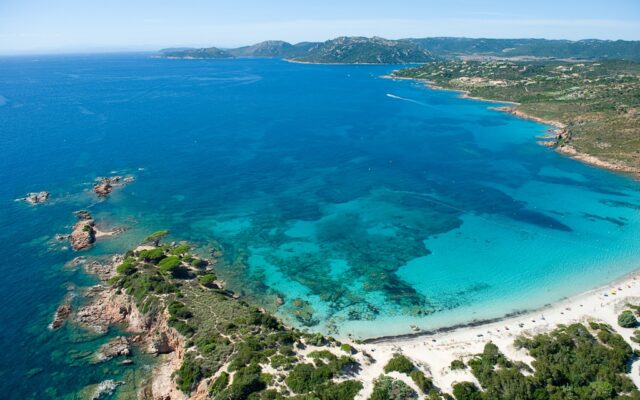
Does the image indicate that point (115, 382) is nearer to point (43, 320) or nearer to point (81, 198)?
point (43, 320)

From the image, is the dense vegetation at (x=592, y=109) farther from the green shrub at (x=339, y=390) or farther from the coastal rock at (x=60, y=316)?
the coastal rock at (x=60, y=316)

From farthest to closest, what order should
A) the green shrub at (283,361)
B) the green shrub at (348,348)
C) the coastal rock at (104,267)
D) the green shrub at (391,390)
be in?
the coastal rock at (104,267)
the green shrub at (348,348)
the green shrub at (283,361)
the green shrub at (391,390)

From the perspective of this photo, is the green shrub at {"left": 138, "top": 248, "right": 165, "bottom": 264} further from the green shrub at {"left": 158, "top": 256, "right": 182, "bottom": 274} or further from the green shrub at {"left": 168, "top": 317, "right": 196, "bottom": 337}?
the green shrub at {"left": 168, "top": 317, "right": 196, "bottom": 337}

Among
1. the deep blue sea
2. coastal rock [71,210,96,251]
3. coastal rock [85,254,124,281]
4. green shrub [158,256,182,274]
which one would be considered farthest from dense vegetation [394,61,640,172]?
coastal rock [71,210,96,251]

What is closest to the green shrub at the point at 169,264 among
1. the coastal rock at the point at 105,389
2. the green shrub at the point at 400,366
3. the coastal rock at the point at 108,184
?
the coastal rock at the point at 105,389

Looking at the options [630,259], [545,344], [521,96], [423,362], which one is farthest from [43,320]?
[521,96]

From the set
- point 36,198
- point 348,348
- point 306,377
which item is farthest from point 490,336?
point 36,198
